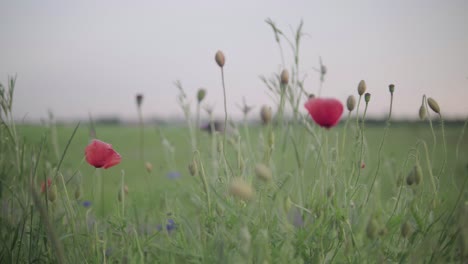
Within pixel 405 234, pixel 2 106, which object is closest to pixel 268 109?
pixel 405 234

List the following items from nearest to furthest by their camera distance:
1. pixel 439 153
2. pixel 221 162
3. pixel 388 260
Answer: pixel 388 260 < pixel 221 162 < pixel 439 153

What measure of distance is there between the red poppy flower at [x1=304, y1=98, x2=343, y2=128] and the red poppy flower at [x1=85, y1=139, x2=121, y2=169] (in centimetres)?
48

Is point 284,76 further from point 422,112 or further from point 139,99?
point 139,99

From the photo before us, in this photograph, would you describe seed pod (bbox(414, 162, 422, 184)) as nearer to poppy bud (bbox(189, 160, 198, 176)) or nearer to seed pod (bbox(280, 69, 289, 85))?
seed pod (bbox(280, 69, 289, 85))

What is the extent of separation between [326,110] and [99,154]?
53 centimetres

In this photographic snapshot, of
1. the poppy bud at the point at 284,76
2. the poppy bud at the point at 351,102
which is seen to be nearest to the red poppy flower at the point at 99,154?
the poppy bud at the point at 284,76

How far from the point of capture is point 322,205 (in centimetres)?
81

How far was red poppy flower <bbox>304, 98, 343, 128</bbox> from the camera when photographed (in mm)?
785

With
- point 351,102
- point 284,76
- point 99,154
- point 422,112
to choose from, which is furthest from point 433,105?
point 99,154

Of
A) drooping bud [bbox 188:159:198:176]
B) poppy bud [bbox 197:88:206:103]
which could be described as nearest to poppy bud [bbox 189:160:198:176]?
drooping bud [bbox 188:159:198:176]

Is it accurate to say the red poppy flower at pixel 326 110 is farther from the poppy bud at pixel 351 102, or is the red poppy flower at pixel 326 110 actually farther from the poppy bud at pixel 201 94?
the poppy bud at pixel 201 94

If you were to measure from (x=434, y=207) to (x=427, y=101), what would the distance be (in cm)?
24

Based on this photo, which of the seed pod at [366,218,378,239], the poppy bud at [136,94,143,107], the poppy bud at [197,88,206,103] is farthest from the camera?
the poppy bud at [136,94,143,107]

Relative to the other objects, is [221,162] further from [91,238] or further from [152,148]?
[152,148]
